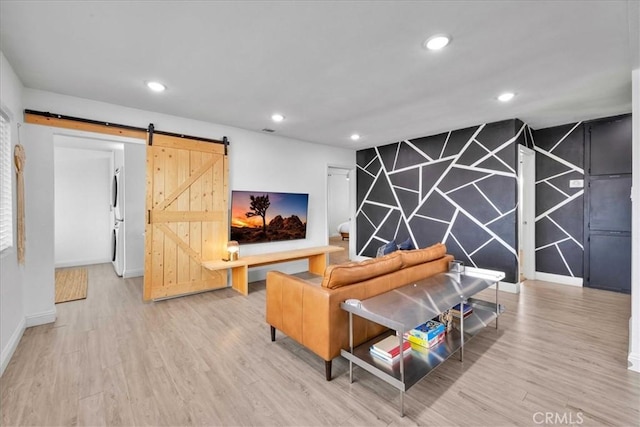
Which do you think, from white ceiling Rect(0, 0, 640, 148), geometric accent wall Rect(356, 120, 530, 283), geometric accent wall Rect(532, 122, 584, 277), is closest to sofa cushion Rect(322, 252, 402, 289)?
white ceiling Rect(0, 0, 640, 148)

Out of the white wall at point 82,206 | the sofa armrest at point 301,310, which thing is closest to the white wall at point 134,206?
the white wall at point 82,206

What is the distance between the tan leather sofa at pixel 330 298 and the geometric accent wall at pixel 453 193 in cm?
231

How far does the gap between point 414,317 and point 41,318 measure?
12.8 ft

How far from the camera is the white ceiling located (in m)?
1.88

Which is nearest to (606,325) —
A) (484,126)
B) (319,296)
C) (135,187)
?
(484,126)

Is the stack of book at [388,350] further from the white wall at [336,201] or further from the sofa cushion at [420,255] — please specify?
the white wall at [336,201]

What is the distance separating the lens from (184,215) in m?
4.11

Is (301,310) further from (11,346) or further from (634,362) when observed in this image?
(634,362)

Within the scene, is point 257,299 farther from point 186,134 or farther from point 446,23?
point 446,23

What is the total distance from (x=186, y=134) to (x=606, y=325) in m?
5.64

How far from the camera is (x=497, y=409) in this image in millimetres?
1864

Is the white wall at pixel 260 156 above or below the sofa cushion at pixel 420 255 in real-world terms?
above

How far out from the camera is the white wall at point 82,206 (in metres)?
5.95

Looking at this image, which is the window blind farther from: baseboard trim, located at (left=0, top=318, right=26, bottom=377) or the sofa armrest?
the sofa armrest
